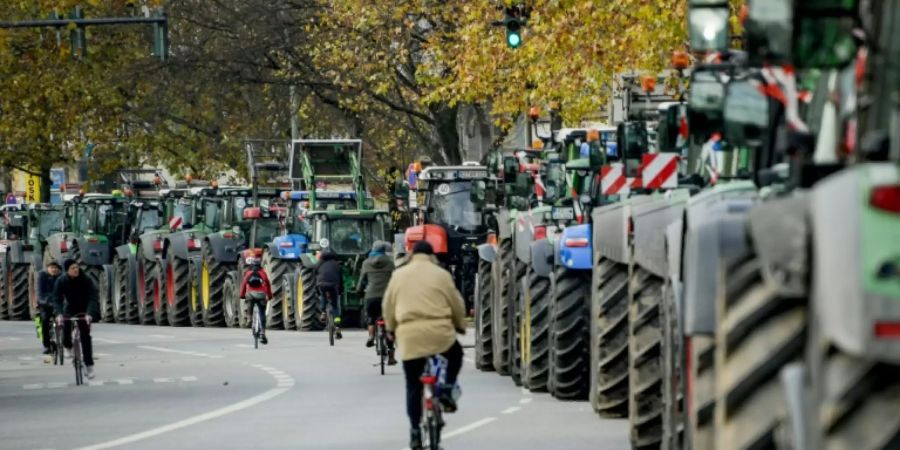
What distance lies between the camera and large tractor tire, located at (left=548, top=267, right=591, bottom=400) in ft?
77.6

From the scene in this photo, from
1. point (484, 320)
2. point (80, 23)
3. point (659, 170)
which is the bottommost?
point (484, 320)

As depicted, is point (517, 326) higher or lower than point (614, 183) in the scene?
lower

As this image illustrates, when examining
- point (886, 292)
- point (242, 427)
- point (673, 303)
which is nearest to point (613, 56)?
point (242, 427)

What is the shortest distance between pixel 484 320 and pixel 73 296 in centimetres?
562

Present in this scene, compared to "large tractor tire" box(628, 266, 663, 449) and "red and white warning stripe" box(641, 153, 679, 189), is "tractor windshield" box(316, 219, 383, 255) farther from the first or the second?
"large tractor tire" box(628, 266, 663, 449)

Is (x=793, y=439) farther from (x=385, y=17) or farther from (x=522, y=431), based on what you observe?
(x=385, y=17)

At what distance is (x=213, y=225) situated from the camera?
54.5 metres

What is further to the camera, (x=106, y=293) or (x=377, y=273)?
(x=106, y=293)

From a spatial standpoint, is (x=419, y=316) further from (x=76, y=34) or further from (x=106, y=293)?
(x=106, y=293)

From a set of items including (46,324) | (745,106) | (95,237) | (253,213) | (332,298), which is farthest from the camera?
(95,237)

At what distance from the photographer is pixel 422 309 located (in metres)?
17.5

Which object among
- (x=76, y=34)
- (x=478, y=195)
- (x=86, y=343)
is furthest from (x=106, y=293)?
(x=478, y=195)

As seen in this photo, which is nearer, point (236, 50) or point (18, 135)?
point (236, 50)

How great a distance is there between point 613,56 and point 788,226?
2972 centimetres
